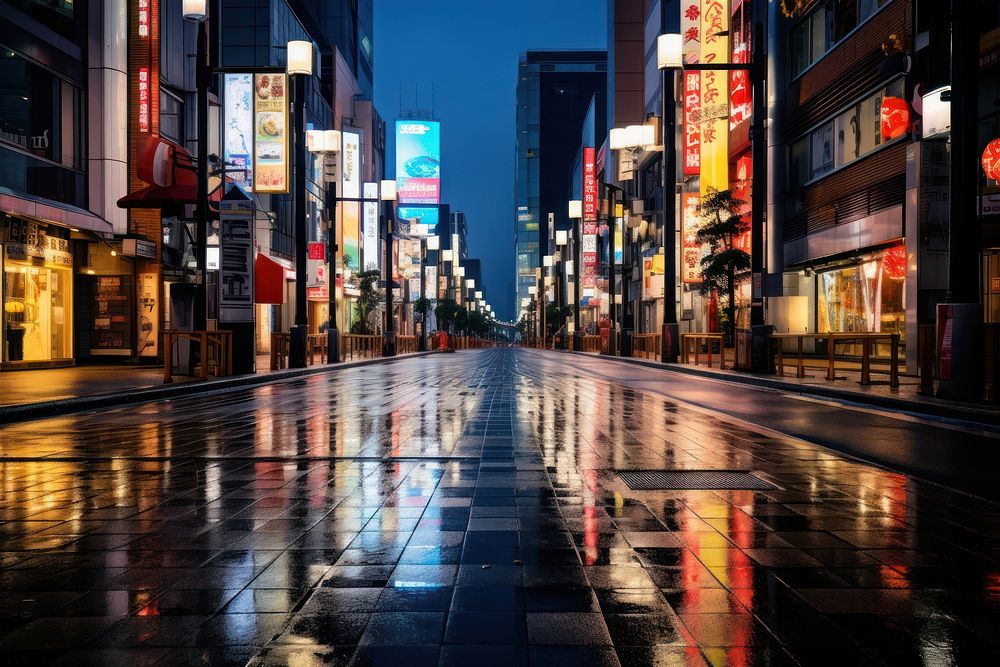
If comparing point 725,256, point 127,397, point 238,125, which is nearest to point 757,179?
point 725,256

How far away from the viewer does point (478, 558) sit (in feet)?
15.0

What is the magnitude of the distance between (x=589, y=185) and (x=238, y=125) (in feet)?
163

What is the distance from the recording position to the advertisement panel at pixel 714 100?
1487 inches

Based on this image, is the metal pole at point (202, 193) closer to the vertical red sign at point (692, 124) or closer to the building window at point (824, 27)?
the building window at point (824, 27)

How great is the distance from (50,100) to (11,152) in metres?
3.30

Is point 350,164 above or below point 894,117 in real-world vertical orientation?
above

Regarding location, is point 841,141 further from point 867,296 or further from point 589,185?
point 589,185

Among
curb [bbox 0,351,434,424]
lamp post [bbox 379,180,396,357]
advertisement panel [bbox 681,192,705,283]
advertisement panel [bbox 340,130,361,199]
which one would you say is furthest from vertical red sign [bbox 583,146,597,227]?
curb [bbox 0,351,434,424]

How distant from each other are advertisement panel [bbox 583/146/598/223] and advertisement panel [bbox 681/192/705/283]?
37.6 m

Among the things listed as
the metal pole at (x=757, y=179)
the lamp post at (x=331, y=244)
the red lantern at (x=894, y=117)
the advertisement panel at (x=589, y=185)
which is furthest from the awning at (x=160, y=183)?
the advertisement panel at (x=589, y=185)

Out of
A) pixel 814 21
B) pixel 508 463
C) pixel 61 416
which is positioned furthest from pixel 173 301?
pixel 814 21

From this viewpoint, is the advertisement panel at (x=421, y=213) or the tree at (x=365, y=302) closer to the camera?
the tree at (x=365, y=302)

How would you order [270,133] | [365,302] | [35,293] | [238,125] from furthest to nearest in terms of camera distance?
1. [365,302]
2. [238,125]
3. [270,133]
4. [35,293]

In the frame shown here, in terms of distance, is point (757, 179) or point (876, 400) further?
point (757, 179)
